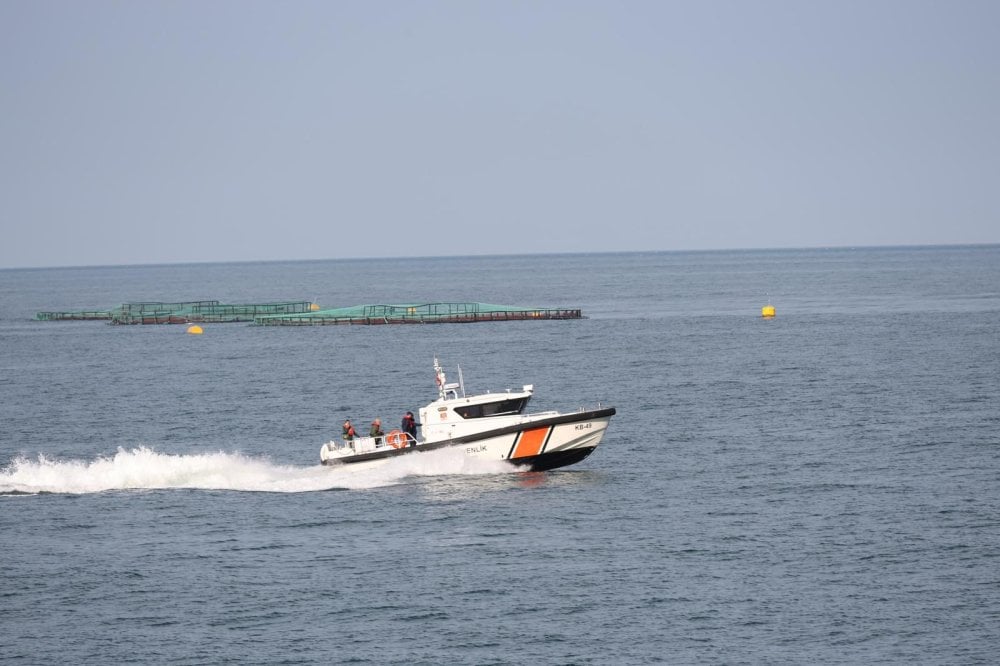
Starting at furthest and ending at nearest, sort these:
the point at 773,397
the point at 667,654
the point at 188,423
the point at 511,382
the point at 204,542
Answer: the point at 511,382 → the point at 773,397 → the point at 188,423 → the point at 204,542 → the point at 667,654

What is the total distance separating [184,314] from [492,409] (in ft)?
408

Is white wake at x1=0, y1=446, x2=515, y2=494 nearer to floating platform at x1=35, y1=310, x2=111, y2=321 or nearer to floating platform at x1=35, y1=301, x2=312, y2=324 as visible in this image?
floating platform at x1=35, y1=301, x2=312, y2=324

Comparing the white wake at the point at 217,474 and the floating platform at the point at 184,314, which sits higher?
the floating platform at the point at 184,314

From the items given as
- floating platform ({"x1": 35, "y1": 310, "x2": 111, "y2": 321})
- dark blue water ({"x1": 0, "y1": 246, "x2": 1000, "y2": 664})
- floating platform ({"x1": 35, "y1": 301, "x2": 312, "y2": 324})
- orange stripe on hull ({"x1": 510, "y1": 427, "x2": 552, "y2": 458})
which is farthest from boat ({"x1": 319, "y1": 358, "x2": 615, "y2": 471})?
floating platform ({"x1": 35, "y1": 310, "x2": 111, "y2": 321})

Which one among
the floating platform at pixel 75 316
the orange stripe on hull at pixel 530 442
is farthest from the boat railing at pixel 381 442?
the floating platform at pixel 75 316

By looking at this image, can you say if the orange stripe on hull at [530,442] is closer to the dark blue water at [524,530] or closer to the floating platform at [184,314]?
the dark blue water at [524,530]

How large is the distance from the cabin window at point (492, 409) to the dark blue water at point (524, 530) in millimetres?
2045

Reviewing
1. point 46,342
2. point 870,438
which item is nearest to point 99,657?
point 870,438

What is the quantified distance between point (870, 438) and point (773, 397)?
16172 millimetres

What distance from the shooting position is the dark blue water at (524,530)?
33969 millimetres

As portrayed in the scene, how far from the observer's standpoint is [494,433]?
167 ft

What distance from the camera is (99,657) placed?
3303 centimetres

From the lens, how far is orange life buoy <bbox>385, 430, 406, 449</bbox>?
5153cm

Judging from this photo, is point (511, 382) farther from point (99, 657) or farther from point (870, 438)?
point (99, 657)
